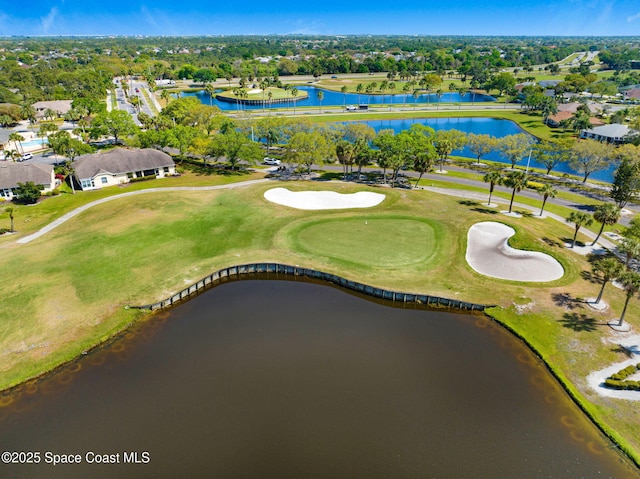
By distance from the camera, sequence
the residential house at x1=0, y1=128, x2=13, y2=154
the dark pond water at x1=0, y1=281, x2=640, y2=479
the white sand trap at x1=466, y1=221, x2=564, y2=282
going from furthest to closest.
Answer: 1. the residential house at x1=0, y1=128, x2=13, y2=154
2. the white sand trap at x1=466, y1=221, x2=564, y2=282
3. the dark pond water at x1=0, y1=281, x2=640, y2=479

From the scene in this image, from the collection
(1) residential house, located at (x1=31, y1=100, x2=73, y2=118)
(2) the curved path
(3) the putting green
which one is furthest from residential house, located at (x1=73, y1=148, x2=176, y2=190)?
(1) residential house, located at (x1=31, y1=100, x2=73, y2=118)

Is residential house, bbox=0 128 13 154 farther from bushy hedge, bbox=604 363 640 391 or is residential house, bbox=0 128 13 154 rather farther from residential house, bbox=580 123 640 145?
residential house, bbox=580 123 640 145

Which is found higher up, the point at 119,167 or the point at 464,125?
the point at 464,125

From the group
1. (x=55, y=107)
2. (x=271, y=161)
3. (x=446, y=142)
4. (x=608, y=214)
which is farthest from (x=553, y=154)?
(x=55, y=107)

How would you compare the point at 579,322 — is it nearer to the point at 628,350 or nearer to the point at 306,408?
the point at 628,350

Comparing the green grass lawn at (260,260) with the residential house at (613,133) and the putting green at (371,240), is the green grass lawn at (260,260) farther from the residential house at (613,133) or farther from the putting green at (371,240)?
the residential house at (613,133)

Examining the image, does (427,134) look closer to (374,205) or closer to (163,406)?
(374,205)
